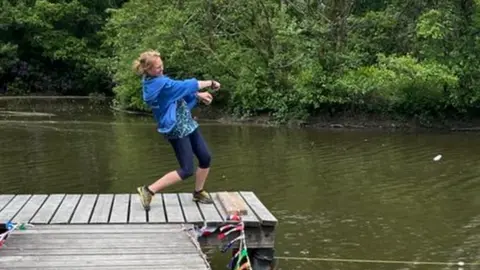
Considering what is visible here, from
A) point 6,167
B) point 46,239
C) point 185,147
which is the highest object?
point 185,147

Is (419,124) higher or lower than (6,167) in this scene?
lower

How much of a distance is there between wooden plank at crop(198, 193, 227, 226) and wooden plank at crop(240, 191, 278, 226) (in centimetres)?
35

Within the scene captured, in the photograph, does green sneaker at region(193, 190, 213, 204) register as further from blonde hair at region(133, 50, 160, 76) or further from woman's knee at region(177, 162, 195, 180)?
blonde hair at region(133, 50, 160, 76)

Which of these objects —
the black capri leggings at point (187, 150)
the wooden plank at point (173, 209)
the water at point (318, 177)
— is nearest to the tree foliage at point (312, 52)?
the water at point (318, 177)

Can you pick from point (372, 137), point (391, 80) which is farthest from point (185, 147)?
point (391, 80)

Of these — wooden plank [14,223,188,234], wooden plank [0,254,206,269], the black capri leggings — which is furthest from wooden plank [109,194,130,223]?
wooden plank [0,254,206,269]

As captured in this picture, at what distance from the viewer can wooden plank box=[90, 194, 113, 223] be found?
A: 6.49 meters

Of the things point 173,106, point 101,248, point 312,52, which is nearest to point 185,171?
point 173,106

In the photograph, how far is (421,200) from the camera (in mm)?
10391

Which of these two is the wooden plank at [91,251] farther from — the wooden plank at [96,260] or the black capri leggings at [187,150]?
the black capri leggings at [187,150]

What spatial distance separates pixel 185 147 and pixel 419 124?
55.6ft

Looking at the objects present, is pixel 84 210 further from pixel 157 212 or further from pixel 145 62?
pixel 145 62

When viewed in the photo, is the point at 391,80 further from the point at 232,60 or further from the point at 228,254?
the point at 228,254

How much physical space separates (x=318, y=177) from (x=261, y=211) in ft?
19.0
